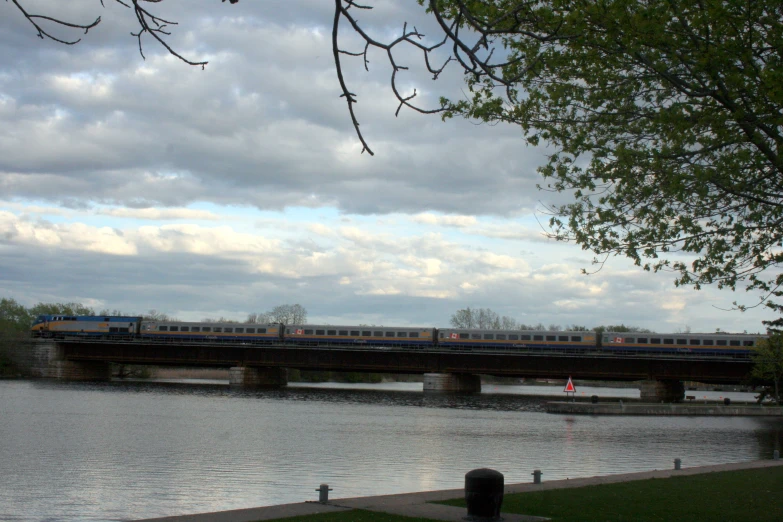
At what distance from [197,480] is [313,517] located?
35.7 ft

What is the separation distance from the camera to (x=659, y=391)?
320 ft

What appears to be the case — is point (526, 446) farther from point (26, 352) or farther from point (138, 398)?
point (26, 352)

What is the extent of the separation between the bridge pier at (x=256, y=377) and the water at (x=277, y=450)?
138 feet

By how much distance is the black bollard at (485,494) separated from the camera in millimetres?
14422

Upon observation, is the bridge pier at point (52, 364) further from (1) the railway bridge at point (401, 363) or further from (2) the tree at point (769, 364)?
(2) the tree at point (769, 364)

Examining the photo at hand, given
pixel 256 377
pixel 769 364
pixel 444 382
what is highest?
pixel 769 364

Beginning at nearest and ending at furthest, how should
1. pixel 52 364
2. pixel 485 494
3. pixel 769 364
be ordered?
pixel 485 494 → pixel 769 364 → pixel 52 364

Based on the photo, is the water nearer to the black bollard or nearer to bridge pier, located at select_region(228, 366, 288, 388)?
the black bollard

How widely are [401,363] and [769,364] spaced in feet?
145

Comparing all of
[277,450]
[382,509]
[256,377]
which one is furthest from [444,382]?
[382,509]

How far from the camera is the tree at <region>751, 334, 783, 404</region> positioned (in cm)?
7224

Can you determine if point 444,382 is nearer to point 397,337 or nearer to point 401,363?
point 401,363

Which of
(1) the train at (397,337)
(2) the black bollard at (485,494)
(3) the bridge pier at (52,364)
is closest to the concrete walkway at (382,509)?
(2) the black bollard at (485,494)

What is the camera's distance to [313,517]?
14672 mm
